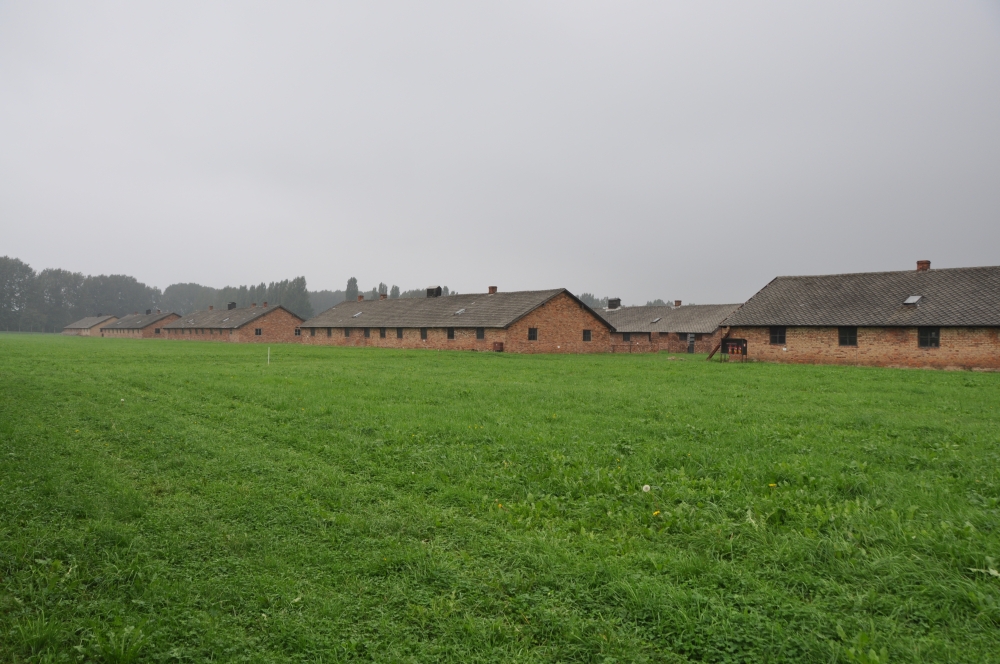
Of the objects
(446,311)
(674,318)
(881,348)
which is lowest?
(881,348)

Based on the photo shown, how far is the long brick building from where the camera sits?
85.8 feet

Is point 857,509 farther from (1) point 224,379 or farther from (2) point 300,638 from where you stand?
(1) point 224,379

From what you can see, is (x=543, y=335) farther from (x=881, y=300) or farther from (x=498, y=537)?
(x=498, y=537)

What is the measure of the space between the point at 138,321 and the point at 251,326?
45.0 metres

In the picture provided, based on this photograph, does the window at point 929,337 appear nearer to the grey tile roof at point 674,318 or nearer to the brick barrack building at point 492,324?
the brick barrack building at point 492,324

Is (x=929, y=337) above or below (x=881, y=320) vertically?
below

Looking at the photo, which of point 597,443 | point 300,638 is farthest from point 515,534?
point 597,443

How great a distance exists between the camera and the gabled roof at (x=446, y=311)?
1567 inches

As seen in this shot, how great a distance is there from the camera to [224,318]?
245 feet

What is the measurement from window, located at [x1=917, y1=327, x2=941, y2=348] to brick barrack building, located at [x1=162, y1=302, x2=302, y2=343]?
6312 centimetres

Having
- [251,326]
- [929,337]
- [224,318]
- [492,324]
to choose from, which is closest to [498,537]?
[929,337]

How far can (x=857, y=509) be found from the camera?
18.6ft

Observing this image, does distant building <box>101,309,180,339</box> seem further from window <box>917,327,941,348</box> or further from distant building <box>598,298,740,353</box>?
window <box>917,327,941,348</box>

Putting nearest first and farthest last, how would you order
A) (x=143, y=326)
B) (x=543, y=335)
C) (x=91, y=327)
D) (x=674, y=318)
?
(x=543, y=335) → (x=674, y=318) → (x=143, y=326) → (x=91, y=327)
